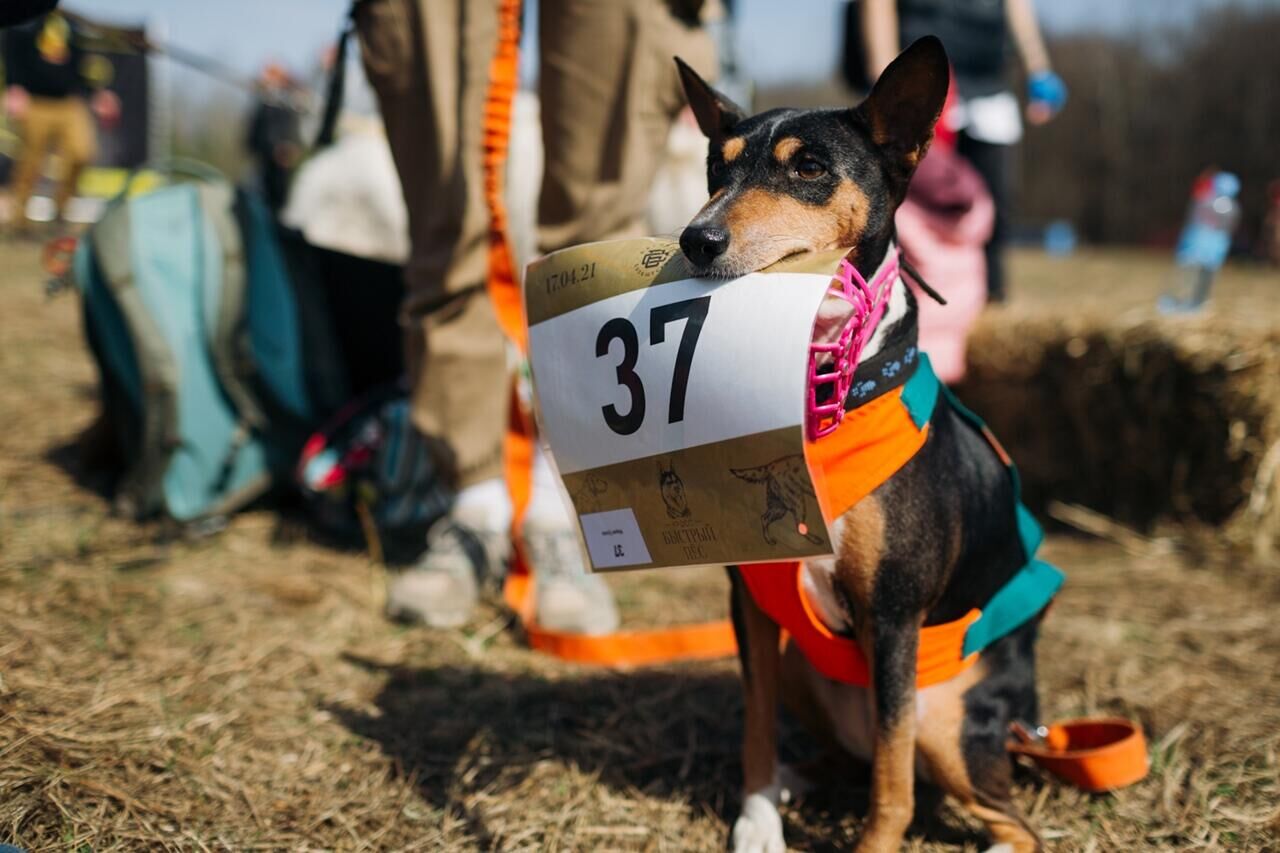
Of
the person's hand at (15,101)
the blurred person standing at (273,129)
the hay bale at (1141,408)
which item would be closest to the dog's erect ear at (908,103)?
the hay bale at (1141,408)

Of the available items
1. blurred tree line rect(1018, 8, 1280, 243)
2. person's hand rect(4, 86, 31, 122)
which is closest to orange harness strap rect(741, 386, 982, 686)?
person's hand rect(4, 86, 31, 122)

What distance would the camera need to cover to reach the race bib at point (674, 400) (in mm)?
1486

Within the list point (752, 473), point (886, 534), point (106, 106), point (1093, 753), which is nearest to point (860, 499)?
point (886, 534)

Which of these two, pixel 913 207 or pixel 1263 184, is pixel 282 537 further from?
pixel 1263 184

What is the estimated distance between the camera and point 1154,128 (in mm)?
19203

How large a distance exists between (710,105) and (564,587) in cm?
146

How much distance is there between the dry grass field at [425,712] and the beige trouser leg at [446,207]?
637 millimetres

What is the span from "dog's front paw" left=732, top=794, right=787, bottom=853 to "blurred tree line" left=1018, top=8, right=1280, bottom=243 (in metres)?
17.5

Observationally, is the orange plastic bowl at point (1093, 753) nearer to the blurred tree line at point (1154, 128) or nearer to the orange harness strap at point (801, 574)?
the orange harness strap at point (801, 574)

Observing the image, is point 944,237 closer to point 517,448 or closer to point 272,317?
point 517,448

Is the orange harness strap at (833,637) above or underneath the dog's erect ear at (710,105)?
underneath

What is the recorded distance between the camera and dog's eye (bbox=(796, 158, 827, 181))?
1.75 meters

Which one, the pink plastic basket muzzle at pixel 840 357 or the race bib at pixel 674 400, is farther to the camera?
the pink plastic basket muzzle at pixel 840 357

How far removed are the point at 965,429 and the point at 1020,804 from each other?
0.84m
